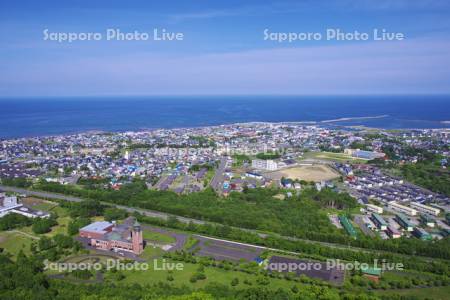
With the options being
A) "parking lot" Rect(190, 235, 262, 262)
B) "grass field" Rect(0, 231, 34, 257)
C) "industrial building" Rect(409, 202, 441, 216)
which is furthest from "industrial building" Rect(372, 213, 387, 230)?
"grass field" Rect(0, 231, 34, 257)

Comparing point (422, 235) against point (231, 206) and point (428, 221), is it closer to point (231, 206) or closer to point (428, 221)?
point (428, 221)

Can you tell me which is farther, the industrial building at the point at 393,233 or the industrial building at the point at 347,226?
the industrial building at the point at 393,233

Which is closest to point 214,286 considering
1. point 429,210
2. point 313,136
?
point 429,210

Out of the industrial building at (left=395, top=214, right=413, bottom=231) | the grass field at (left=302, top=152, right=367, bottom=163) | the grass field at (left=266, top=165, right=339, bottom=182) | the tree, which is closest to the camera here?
the tree

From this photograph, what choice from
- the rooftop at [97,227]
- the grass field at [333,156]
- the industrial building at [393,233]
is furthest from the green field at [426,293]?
the grass field at [333,156]

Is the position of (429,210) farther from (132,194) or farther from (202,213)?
(132,194)

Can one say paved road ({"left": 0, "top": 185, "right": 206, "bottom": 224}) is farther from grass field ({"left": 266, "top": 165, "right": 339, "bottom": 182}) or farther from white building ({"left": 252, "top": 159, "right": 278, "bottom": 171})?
white building ({"left": 252, "top": 159, "right": 278, "bottom": 171})

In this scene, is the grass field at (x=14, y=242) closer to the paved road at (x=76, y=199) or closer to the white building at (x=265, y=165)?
the paved road at (x=76, y=199)
